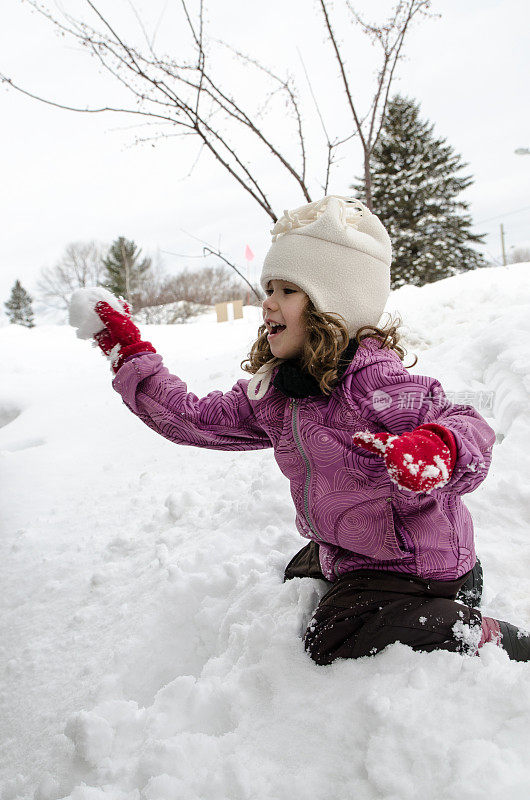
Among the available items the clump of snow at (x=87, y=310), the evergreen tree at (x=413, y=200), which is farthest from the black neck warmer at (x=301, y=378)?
the evergreen tree at (x=413, y=200)

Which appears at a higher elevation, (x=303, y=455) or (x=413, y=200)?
(x=413, y=200)

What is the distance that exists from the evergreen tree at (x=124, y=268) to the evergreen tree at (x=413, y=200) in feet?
34.5

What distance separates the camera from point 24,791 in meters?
1.37

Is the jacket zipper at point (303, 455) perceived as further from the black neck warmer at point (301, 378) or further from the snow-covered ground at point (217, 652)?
the snow-covered ground at point (217, 652)

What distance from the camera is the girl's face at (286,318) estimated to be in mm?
1588

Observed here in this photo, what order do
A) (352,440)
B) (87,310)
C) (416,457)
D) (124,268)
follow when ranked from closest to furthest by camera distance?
1. (416,457)
2. (352,440)
3. (87,310)
4. (124,268)

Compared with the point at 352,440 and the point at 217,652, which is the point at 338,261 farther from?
Answer: the point at 217,652

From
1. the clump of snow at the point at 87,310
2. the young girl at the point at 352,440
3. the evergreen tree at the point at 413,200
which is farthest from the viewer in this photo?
the evergreen tree at the point at 413,200

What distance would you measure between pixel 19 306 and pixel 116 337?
139 ft

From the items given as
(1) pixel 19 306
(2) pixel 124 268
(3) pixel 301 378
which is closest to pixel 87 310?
(3) pixel 301 378

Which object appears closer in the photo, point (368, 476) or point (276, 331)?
point (368, 476)

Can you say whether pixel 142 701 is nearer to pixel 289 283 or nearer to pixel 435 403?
pixel 435 403

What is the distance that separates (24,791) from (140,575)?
0.93 m

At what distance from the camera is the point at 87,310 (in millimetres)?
1829
